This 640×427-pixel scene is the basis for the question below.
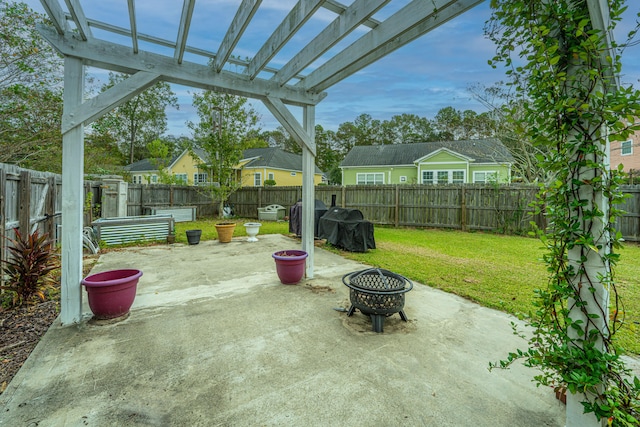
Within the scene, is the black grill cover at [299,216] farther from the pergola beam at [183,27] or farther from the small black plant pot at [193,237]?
the pergola beam at [183,27]

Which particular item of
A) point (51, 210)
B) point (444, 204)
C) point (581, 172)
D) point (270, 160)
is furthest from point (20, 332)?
point (270, 160)

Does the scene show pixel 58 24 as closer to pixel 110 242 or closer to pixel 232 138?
pixel 110 242

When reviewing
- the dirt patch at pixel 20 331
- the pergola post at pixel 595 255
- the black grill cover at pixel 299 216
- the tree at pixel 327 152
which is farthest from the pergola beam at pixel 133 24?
the tree at pixel 327 152

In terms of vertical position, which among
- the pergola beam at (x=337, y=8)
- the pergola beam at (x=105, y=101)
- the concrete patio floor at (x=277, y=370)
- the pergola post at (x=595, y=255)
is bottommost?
the concrete patio floor at (x=277, y=370)

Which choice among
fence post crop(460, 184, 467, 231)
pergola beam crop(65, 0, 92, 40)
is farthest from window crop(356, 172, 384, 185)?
pergola beam crop(65, 0, 92, 40)

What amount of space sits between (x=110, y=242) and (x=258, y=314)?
5859mm

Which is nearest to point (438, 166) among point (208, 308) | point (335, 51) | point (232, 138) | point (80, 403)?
point (232, 138)

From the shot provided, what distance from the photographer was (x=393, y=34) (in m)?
2.43

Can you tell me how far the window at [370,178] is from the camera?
19.7 metres

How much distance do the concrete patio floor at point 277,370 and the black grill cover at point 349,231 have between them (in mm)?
2911

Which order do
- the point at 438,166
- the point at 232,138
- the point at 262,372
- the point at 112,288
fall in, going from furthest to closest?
1. the point at 438,166
2. the point at 232,138
3. the point at 112,288
4. the point at 262,372

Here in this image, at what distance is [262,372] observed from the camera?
2096 millimetres

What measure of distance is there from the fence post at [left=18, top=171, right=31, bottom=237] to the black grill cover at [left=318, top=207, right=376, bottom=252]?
17.4 ft

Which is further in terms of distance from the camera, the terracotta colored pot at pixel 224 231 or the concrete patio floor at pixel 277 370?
the terracotta colored pot at pixel 224 231
